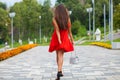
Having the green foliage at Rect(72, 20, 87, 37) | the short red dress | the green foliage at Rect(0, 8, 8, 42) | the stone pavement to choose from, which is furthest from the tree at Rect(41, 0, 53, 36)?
the short red dress

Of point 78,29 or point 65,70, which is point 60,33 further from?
point 78,29

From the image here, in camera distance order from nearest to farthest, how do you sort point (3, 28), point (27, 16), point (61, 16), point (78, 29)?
point (61, 16) → point (3, 28) → point (27, 16) → point (78, 29)

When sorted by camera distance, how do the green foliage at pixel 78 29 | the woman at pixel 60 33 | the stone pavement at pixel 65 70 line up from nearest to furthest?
the woman at pixel 60 33 → the stone pavement at pixel 65 70 → the green foliage at pixel 78 29

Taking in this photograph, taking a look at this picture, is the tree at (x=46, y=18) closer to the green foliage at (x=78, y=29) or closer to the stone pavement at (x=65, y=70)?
the green foliage at (x=78, y=29)

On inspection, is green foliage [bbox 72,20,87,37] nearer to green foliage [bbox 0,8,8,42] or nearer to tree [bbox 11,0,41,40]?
tree [bbox 11,0,41,40]

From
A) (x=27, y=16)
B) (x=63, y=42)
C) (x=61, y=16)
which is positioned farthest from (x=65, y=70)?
(x=27, y=16)

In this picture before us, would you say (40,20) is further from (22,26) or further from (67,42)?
(67,42)

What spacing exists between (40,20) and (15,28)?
22.0 ft

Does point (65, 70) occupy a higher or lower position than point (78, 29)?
lower

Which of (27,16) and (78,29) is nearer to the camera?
(27,16)

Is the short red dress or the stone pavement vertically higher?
the short red dress

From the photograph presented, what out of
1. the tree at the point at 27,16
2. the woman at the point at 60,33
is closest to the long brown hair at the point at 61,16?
the woman at the point at 60,33

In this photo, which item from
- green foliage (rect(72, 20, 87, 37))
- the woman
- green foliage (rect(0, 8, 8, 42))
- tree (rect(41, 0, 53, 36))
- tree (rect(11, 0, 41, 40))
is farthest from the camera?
green foliage (rect(72, 20, 87, 37))

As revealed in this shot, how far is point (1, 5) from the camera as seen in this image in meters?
74.1
